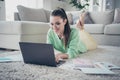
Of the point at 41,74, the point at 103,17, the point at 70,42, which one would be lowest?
the point at 41,74

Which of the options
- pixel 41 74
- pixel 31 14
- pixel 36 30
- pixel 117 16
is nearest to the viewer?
pixel 41 74

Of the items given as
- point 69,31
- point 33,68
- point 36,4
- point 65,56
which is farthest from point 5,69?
point 36,4

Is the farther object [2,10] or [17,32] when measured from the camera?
[2,10]

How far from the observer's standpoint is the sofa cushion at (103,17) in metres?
4.17

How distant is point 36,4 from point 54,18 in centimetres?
345

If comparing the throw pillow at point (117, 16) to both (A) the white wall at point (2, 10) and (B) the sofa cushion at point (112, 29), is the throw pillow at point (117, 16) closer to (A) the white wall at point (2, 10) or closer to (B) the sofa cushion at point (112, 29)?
(B) the sofa cushion at point (112, 29)

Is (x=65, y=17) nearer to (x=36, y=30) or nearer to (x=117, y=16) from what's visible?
(x=36, y=30)

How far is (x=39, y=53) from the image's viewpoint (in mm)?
1439

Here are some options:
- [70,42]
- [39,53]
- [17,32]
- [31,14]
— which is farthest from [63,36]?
[31,14]

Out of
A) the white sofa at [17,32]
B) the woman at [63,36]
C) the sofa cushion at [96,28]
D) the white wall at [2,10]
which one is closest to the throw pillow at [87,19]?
the sofa cushion at [96,28]

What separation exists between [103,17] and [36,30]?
1.72 m

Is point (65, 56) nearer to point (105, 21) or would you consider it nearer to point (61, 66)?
point (61, 66)

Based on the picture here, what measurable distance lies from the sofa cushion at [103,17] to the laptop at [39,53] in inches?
113

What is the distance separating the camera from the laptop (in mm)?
1387
